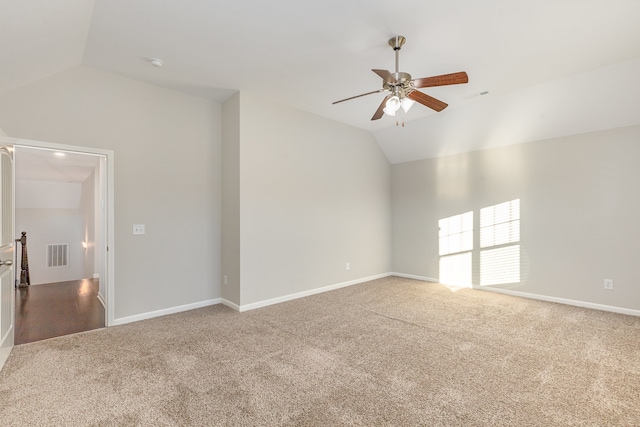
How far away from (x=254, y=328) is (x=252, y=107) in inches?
109

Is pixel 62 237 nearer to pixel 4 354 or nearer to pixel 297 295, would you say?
pixel 4 354

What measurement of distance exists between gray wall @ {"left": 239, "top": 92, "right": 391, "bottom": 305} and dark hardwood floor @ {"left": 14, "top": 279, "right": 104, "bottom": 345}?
1.88m

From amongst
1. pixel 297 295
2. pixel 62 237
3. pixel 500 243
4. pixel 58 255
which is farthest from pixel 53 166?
pixel 500 243

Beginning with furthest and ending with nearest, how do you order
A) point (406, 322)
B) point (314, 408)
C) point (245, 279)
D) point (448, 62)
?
point (245, 279) → point (406, 322) → point (448, 62) → point (314, 408)

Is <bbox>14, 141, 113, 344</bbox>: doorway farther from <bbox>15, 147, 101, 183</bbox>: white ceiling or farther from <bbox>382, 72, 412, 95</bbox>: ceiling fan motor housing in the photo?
<bbox>382, 72, 412, 95</bbox>: ceiling fan motor housing

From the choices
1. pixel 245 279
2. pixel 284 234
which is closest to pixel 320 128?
pixel 284 234

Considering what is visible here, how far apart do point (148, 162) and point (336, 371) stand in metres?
3.15

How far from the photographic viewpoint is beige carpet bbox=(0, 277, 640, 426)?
1.93 meters

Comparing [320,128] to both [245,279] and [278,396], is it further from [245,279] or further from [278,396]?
[278,396]

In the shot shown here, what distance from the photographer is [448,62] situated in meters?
3.21

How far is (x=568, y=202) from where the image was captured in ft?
14.0

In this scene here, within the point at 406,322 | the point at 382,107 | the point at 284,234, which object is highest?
the point at 382,107

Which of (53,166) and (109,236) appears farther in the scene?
(53,166)

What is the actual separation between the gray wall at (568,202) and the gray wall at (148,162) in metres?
4.01
